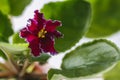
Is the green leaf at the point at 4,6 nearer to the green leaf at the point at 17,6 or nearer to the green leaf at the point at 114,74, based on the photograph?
the green leaf at the point at 17,6

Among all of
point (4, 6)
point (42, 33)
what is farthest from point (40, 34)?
point (4, 6)

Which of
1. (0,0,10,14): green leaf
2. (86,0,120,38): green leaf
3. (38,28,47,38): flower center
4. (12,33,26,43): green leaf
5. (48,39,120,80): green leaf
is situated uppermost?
(0,0,10,14): green leaf

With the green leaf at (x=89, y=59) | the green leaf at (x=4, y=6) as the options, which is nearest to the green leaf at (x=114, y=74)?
the green leaf at (x=89, y=59)

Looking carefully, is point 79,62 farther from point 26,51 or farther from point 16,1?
point 16,1

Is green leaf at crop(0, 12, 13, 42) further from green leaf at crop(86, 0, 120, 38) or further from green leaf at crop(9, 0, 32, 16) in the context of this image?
green leaf at crop(86, 0, 120, 38)

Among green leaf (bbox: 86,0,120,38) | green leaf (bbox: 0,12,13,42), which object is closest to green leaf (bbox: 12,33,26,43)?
green leaf (bbox: 0,12,13,42)

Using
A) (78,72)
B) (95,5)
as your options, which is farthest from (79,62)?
(95,5)
